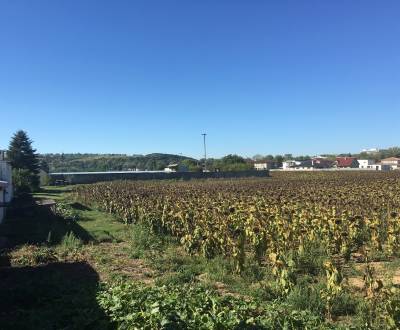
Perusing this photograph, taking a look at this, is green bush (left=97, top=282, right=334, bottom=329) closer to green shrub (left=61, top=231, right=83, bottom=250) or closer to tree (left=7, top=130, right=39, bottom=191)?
green shrub (left=61, top=231, right=83, bottom=250)

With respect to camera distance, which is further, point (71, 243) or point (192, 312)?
point (71, 243)

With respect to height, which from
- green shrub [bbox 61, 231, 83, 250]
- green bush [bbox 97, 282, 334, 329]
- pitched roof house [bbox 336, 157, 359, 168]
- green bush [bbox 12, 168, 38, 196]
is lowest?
green shrub [bbox 61, 231, 83, 250]

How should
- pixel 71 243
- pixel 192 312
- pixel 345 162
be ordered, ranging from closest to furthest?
pixel 192 312
pixel 71 243
pixel 345 162

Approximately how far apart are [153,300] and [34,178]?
38006 mm

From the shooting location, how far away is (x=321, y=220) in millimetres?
11938

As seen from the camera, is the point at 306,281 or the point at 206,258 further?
the point at 206,258

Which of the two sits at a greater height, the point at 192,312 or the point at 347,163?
the point at 347,163

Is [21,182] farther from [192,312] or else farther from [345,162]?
[345,162]

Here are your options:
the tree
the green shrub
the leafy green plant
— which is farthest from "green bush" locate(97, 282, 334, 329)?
the tree

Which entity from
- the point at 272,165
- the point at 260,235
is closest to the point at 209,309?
the point at 260,235

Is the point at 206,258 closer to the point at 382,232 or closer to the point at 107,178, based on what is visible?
the point at 382,232

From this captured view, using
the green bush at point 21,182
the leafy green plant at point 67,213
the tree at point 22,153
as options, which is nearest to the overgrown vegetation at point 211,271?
the leafy green plant at point 67,213

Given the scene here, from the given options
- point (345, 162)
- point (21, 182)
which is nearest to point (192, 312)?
point (21, 182)

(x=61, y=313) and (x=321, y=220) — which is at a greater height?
(x=321, y=220)
